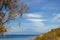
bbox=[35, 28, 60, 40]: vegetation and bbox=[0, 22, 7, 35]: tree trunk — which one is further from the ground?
bbox=[0, 22, 7, 35]: tree trunk

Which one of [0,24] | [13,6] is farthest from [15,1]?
[0,24]

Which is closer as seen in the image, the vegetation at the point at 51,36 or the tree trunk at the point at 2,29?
the vegetation at the point at 51,36

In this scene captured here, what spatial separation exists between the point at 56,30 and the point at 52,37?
2.19 metres

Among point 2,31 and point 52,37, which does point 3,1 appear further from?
point 52,37

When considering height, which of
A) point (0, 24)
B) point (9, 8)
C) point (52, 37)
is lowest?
point (52, 37)

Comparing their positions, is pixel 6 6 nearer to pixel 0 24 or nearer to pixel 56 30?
pixel 0 24

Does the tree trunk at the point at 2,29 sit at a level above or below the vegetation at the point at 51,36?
above

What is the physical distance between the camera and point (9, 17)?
29391mm

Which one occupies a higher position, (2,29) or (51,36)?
(2,29)

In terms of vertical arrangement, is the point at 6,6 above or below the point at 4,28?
above

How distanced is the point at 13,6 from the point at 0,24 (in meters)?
2.81

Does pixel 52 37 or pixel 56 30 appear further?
pixel 56 30

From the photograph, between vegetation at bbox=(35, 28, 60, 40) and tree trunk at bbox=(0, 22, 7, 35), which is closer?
vegetation at bbox=(35, 28, 60, 40)

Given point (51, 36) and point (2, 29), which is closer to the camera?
point (51, 36)
